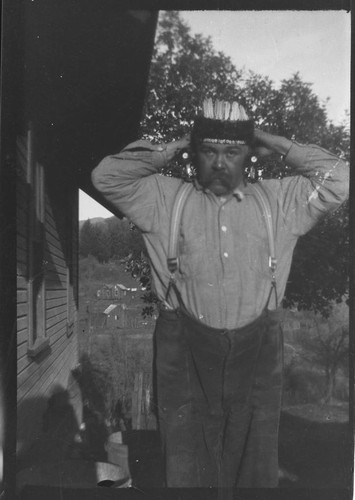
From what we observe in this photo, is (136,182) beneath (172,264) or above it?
above

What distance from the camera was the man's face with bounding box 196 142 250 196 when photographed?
8.27ft

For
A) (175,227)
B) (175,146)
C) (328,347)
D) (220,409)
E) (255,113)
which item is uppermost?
(255,113)

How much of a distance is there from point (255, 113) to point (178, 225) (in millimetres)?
550

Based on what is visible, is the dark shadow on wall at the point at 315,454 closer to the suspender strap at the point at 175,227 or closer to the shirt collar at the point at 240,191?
the suspender strap at the point at 175,227

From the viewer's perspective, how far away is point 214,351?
2.56 metres

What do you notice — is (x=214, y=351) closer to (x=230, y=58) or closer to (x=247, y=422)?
(x=247, y=422)

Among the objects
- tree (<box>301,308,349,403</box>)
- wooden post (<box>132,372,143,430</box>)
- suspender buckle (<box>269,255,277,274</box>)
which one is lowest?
wooden post (<box>132,372,143,430</box>)

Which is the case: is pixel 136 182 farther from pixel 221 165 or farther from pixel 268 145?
pixel 268 145

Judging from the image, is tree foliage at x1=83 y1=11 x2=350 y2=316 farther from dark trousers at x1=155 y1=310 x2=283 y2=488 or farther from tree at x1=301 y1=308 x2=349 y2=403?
dark trousers at x1=155 y1=310 x2=283 y2=488

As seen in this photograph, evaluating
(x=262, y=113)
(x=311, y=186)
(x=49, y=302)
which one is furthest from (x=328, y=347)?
(x=49, y=302)

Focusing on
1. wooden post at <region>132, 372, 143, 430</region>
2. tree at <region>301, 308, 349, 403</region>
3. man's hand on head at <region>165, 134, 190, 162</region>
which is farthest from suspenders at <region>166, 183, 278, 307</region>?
wooden post at <region>132, 372, 143, 430</region>

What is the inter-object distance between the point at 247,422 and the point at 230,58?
1487mm

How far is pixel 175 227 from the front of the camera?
2.55 metres

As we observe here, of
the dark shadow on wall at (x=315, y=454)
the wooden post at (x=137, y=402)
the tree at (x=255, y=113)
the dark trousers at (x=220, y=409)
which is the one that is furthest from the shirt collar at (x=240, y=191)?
the dark shadow on wall at (x=315, y=454)
